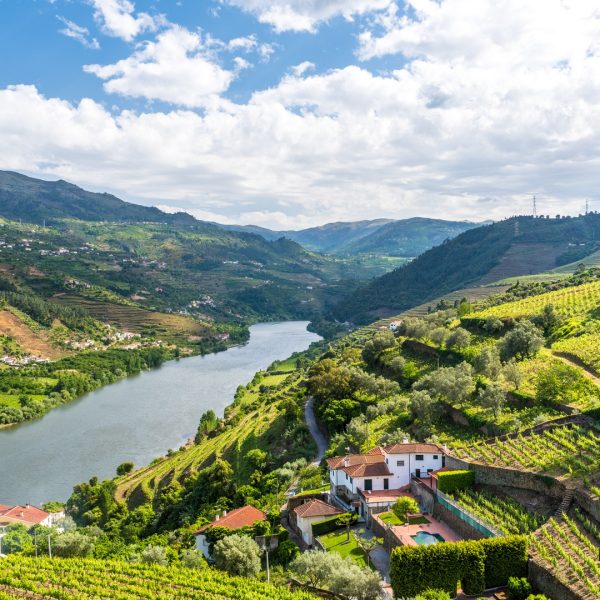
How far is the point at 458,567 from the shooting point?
24.0m

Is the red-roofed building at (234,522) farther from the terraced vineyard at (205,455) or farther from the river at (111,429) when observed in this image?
the river at (111,429)

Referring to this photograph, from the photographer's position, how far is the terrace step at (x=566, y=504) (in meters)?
26.5

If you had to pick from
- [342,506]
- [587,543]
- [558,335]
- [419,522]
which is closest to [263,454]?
[342,506]

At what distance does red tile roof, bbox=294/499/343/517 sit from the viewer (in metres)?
33.9

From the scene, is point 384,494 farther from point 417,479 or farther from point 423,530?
point 423,530

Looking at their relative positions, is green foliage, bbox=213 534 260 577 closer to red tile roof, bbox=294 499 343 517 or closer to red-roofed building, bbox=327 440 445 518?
red tile roof, bbox=294 499 343 517

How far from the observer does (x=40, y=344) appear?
12912 centimetres

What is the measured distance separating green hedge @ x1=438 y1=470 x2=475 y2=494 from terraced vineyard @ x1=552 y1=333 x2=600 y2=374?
54.2 feet

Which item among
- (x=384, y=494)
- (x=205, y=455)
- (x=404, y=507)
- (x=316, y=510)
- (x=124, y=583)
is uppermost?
(x=404, y=507)

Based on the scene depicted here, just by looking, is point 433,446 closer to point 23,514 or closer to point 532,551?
point 532,551

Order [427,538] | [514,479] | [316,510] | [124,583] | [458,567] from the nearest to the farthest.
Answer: [458,567] → [427,538] → [514,479] → [124,583] → [316,510]

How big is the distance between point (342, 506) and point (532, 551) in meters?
13.1

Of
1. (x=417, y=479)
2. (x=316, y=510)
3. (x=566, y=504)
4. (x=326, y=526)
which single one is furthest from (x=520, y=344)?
(x=326, y=526)

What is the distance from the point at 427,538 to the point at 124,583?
49.2 ft
